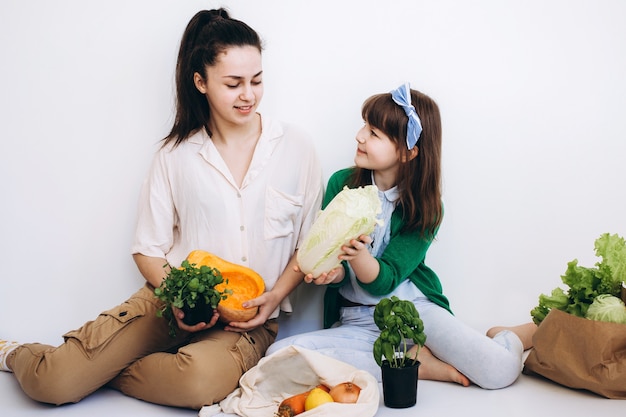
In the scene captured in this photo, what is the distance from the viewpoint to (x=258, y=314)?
3.19 m

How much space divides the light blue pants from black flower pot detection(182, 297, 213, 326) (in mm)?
340

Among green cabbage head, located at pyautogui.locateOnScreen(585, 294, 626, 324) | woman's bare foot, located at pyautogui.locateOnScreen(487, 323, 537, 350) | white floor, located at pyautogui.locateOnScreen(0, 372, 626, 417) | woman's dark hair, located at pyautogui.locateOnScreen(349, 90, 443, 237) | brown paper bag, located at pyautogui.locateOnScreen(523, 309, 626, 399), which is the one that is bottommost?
white floor, located at pyautogui.locateOnScreen(0, 372, 626, 417)

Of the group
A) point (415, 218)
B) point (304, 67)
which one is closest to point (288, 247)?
point (415, 218)

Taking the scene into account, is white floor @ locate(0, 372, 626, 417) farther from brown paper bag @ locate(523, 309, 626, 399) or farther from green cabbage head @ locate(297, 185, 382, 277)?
green cabbage head @ locate(297, 185, 382, 277)

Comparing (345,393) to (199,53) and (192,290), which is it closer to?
(192,290)

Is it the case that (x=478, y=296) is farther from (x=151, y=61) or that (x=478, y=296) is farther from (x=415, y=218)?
(x=151, y=61)

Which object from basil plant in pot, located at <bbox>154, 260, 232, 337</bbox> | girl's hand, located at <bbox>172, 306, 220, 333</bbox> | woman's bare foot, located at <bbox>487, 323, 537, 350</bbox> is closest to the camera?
basil plant in pot, located at <bbox>154, 260, 232, 337</bbox>

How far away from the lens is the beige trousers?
9.41 feet

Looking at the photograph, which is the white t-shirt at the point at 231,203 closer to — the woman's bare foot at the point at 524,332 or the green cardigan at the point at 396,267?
the green cardigan at the point at 396,267

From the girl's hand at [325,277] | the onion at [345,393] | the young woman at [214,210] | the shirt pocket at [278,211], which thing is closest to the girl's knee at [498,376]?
the onion at [345,393]

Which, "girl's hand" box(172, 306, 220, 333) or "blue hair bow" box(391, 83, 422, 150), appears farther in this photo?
"blue hair bow" box(391, 83, 422, 150)

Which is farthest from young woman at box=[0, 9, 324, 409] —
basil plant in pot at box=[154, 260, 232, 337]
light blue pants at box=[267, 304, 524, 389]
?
light blue pants at box=[267, 304, 524, 389]

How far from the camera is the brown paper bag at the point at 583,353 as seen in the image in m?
2.80

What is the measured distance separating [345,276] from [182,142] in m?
0.94
